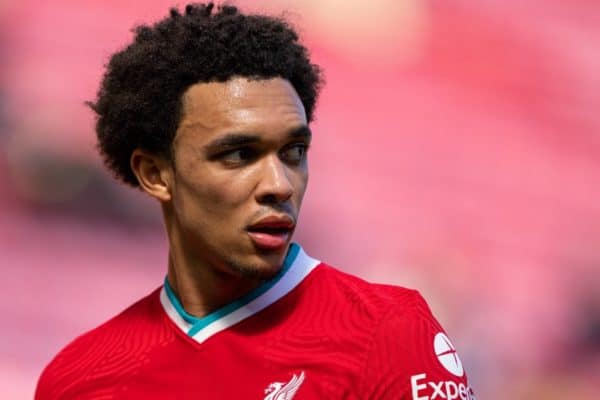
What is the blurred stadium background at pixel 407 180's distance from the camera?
5395 millimetres

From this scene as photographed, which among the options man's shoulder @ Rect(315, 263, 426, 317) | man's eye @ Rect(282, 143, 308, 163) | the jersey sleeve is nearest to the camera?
the jersey sleeve

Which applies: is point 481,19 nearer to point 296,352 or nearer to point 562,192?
point 562,192

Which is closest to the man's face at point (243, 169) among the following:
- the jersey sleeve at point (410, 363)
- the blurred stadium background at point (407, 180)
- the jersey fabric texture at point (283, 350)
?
the jersey fabric texture at point (283, 350)

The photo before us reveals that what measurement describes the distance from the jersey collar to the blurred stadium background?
7.96 feet

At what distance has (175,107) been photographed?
289 centimetres

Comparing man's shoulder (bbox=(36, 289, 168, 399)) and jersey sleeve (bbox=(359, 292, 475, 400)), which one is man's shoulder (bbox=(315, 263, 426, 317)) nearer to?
jersey sleeve (bbox=(359, 292, 475, 400))

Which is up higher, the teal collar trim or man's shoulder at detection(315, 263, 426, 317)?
the teal collar trim

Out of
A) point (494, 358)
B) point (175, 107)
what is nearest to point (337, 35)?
point (494, 358)

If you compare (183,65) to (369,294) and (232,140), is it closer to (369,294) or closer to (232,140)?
(232,140)

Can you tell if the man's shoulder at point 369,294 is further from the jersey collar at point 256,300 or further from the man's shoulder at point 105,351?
the man's shoulder at point 105,351

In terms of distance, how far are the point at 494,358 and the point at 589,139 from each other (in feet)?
4.31

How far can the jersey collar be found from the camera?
2.89m

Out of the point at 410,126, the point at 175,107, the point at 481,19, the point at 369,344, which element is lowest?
the point at 369,344

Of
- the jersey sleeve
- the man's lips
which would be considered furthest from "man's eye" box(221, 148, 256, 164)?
the jersey sleeve
